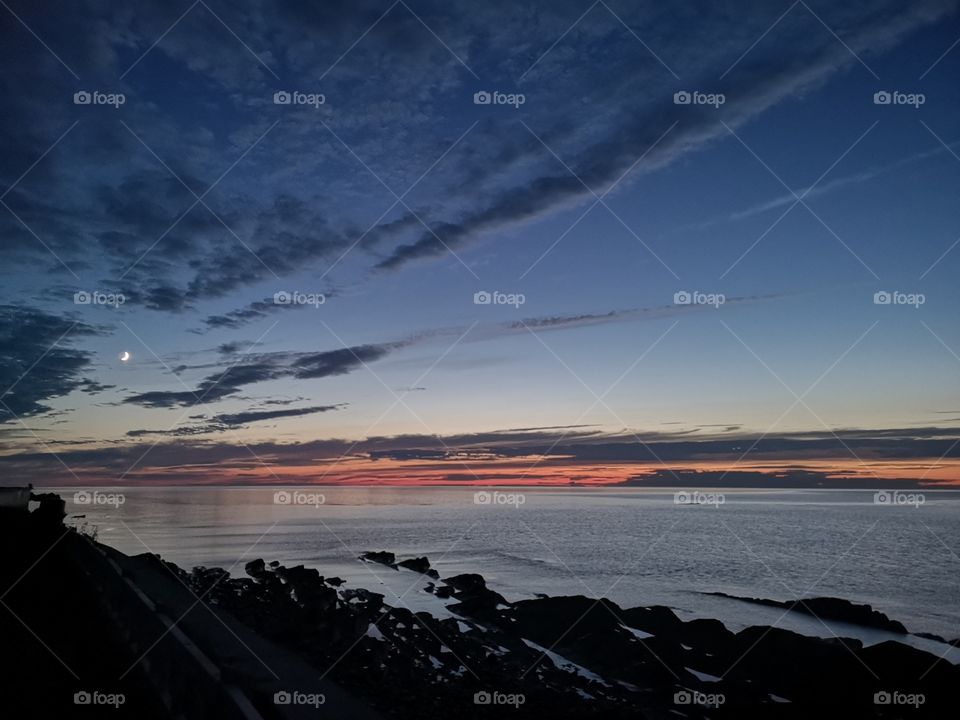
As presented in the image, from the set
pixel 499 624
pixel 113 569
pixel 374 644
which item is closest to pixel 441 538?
pixel 499 624

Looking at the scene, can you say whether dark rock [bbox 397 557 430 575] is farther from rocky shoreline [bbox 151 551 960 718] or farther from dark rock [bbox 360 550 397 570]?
rocky shoreline [bbox 151 551 960 718]

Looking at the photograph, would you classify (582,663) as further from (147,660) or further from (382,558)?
(382,558)

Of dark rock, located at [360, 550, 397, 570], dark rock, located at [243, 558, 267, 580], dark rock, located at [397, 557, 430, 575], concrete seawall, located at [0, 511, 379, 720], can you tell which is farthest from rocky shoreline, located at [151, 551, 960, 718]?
dark rock, located at [360, 550, 397, 570]

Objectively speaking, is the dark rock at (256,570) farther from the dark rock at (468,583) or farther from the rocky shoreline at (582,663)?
the dark rock at (468,583)

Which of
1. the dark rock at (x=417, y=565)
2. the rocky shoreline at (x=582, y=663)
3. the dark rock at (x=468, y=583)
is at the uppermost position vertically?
the dark rock at (x=417, y=565)

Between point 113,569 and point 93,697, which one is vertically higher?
point 113,569

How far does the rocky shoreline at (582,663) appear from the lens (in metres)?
12.6

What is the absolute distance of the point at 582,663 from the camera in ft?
55.2

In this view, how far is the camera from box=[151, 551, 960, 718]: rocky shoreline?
12.6 metres

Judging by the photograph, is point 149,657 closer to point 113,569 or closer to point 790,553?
point 113,569

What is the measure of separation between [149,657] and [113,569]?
473cm

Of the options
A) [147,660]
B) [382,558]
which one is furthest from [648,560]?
[147,660]

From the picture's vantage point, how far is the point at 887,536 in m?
83.0

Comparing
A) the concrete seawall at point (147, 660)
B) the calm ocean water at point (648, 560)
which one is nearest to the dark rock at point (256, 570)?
the calm ocean water at point (648, 560)
